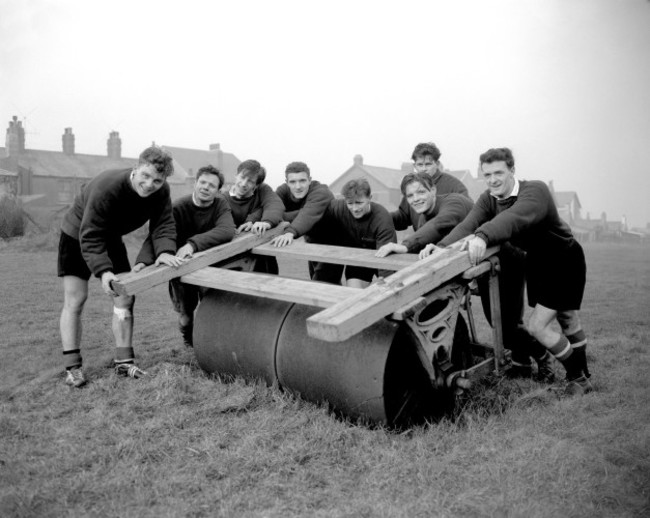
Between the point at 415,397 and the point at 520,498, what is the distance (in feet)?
3.98

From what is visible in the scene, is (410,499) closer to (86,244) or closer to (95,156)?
(86,244)

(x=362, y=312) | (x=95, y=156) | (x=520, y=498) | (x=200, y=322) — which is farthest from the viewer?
(x=95, y=156)

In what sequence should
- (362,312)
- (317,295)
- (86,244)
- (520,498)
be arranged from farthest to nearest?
(86,244) < (317,295) < (362,312) < (520,498)

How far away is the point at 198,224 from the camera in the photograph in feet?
18.9

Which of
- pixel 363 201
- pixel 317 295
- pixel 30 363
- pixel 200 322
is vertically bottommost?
pixel 30 363

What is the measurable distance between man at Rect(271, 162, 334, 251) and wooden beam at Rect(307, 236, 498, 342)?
1805mm

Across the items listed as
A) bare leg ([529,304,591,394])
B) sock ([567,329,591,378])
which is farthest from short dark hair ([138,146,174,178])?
sock ([567,329,591,378])

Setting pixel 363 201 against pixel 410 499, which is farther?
pixel 363 201

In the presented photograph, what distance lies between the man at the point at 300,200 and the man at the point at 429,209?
93 cm

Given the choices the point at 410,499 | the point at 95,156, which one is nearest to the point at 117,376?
the point at 410,499

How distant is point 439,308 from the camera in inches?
199

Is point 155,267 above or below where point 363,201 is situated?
below

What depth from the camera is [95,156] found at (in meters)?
53.2

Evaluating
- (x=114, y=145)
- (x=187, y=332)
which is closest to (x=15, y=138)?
(x=114, y=145)
